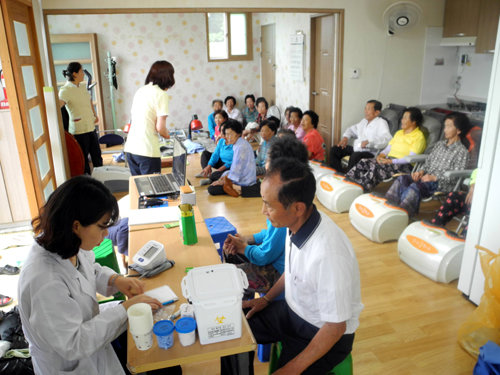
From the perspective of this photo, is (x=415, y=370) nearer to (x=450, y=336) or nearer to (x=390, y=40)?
(x=450, y=336)

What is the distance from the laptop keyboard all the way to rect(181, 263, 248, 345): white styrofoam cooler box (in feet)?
5.34

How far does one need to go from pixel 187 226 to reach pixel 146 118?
177 cm

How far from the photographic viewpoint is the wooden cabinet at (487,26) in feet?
15.1

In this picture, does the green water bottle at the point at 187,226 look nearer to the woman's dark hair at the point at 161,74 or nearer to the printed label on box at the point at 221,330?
the printed label on box at the point at 221,330

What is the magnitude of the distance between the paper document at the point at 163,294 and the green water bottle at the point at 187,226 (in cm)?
44

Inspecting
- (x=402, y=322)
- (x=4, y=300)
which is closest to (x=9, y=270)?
(x=4, y=300)

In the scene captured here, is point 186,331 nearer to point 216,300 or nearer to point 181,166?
point 216,300

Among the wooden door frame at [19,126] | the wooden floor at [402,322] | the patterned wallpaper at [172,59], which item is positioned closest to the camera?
the wooden floor at [402,322]

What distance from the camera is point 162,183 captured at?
126 inches

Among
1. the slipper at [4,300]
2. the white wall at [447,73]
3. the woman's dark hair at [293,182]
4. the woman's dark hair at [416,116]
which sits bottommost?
the slipper at [4,300]

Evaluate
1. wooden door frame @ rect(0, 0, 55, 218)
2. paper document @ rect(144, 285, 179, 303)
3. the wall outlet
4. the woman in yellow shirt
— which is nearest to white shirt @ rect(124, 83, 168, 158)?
wooden door frame @ rect(0, 0, 55, 218)

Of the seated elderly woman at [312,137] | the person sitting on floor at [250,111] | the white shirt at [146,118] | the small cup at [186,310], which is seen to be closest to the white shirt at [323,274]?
the small cup at [186,310]

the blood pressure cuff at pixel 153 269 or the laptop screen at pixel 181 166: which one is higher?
the laptop screen at pixel 181 166

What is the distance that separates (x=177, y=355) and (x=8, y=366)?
2.99 feet
